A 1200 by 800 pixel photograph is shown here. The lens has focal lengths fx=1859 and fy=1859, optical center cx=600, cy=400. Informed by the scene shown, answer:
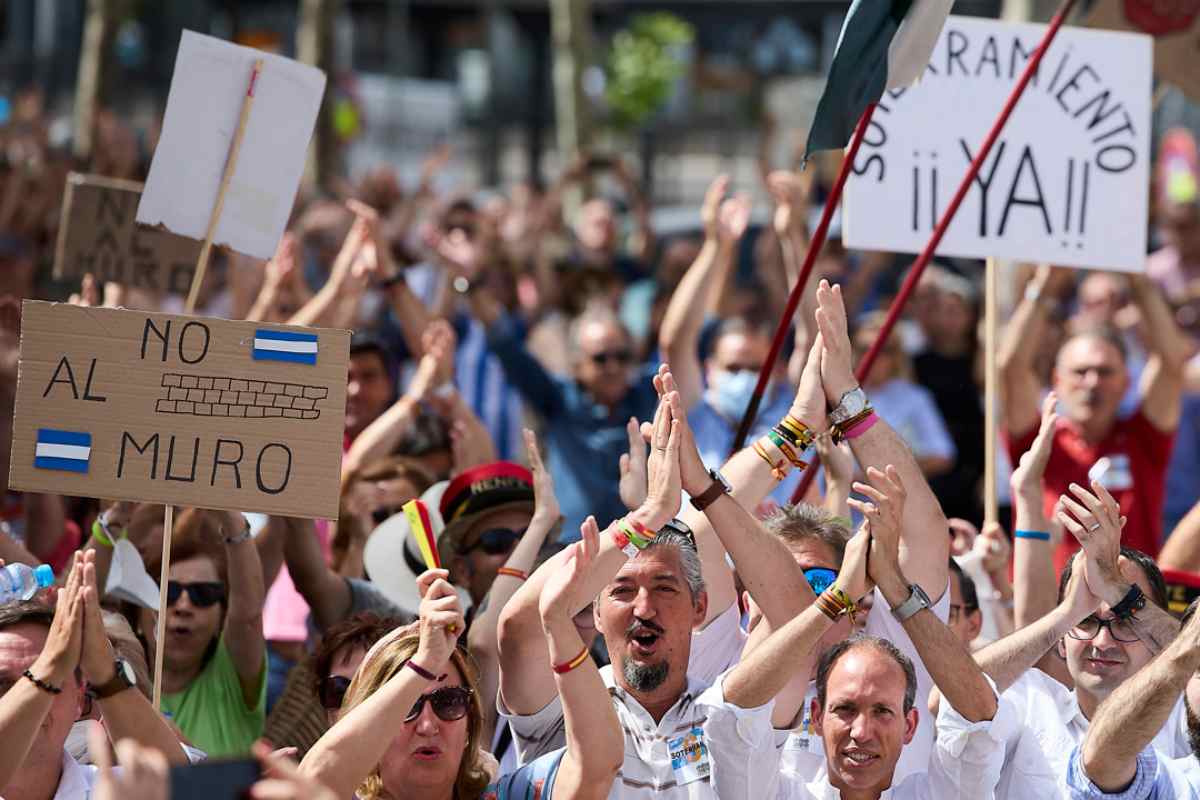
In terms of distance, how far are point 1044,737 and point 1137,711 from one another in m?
0.64

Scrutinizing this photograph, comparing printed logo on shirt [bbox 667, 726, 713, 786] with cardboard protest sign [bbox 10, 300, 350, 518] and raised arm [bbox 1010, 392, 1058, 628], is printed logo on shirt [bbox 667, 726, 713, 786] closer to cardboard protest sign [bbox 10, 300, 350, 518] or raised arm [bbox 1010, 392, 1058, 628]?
cardboard protest sign [bbox 10, 300, 350, 518]

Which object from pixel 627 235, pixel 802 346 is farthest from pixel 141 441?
pixel 627 235

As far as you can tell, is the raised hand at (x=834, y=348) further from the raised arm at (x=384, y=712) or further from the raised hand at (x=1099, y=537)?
the raised arm at (x=384, y=712)

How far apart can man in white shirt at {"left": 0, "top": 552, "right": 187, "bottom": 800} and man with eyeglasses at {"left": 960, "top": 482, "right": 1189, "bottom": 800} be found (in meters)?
1.81

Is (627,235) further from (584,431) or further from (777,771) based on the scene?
(777,771)

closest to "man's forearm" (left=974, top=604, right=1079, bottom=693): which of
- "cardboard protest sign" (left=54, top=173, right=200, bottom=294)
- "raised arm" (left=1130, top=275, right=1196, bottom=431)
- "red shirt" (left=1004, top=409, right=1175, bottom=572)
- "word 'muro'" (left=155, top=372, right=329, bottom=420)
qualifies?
"word 'muro'" (left=155, top=372, right=329, bottom=420)

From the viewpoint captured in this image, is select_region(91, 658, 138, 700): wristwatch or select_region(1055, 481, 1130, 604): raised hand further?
select_region(1055, 481, 1130, 604): raised hand

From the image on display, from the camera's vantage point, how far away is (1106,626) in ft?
13.5

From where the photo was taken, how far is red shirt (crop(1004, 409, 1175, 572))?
247 inches

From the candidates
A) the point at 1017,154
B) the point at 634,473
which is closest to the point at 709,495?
the point at 634,473

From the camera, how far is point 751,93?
2700 centimetres

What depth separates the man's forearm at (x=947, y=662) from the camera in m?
3.77

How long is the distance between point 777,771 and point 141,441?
160cm

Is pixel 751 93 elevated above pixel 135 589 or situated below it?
above
